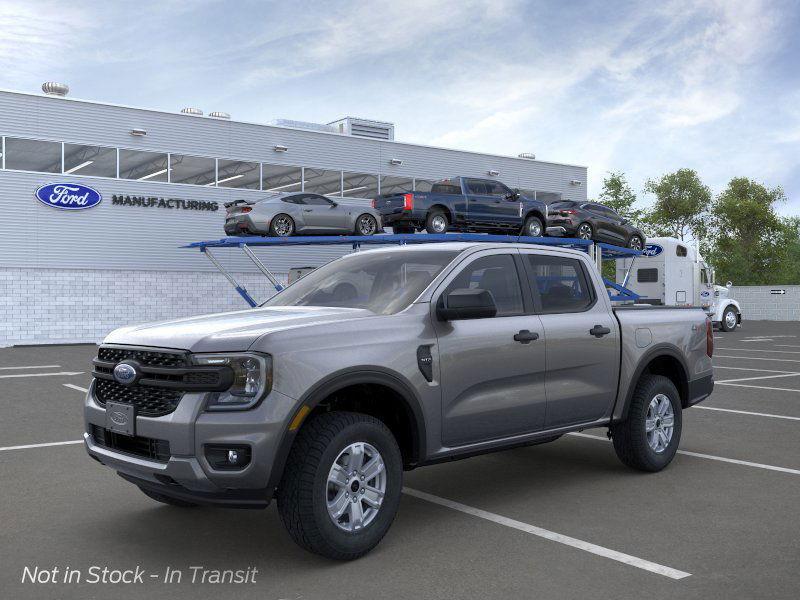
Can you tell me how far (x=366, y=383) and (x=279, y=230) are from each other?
1910 centimetres

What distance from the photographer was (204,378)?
4316mm

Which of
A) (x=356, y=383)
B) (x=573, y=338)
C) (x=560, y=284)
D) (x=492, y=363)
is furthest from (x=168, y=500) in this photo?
(x=560, y=284)

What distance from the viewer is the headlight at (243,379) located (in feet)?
14.0

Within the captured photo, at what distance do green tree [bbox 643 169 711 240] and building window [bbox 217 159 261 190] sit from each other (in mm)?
45583

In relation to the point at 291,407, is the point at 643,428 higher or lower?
lower

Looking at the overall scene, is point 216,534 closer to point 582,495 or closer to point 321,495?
point 321,495

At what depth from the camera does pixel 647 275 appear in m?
29.3

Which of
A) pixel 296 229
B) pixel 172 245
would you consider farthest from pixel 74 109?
pixel 296 229

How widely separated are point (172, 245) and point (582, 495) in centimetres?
2517

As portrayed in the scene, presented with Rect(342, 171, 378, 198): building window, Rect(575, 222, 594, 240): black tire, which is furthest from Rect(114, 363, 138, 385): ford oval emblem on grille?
Rect(342, 171, 378, 198): building window

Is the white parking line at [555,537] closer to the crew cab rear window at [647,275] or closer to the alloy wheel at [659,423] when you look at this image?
the alloy wheel at [659,423]

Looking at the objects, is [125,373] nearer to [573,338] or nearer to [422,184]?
[573,338]

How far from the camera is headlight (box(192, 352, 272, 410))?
14.0ft

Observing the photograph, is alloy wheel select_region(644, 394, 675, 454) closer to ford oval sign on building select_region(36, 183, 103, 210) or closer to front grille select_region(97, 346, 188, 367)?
front grille select_region(97, 346, 188, 367)
